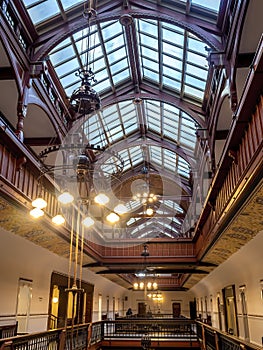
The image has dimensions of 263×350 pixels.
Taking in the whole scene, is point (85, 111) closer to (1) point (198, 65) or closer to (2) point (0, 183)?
(2) point (0, 183)

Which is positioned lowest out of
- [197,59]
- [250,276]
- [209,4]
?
[250,276]

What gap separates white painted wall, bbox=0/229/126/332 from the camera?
8638 millimetres

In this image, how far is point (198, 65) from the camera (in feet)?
32.3

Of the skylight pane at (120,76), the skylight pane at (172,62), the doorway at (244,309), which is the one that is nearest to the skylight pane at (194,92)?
the skylight pane at (172,62)

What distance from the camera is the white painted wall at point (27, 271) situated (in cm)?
864

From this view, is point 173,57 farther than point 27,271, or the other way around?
point 27,271

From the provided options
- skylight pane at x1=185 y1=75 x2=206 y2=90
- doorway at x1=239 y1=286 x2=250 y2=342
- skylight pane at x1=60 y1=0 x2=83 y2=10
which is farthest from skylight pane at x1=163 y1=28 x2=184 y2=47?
doorway at x1=239 y1=286 x2=250 y2=342

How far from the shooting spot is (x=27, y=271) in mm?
10336

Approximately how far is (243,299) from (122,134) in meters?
8.06

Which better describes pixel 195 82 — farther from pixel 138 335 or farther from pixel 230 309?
pixel 138 335

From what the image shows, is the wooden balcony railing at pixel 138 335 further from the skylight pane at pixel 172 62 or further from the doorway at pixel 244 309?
the skylight pane at pixel 172 62

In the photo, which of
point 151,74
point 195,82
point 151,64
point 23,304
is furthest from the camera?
point 151,74

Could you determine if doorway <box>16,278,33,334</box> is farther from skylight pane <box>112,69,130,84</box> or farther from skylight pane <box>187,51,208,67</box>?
skylight pane <box>187,51,208,67</box>

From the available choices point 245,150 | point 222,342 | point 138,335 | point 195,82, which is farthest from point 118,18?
point 138,335
